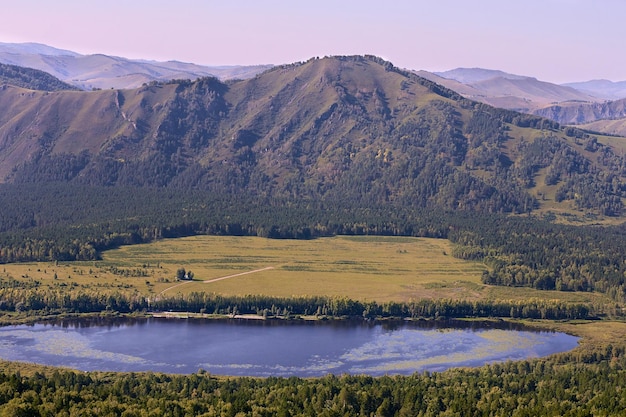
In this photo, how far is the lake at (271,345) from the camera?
466 feet

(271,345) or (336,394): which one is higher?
(336,394)

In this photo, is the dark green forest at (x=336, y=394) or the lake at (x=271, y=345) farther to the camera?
the lake at (x=271, y=345)

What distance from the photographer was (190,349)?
5930 inches

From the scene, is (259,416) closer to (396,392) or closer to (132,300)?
(396,392)

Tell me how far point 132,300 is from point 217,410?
76406mm

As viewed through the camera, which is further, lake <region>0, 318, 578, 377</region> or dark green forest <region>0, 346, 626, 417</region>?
lake <region>0, 318, 578, 377</region>

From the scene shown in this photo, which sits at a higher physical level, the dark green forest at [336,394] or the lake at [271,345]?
the dark green forest at [336,394]

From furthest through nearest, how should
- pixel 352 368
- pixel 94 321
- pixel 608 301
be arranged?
pixel 608 301
pixel 94 321
pixel 352 368

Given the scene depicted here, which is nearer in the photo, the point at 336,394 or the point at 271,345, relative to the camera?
the point at 336,394

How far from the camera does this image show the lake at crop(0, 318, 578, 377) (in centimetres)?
14200

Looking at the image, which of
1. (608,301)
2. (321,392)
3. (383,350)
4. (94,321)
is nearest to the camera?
(321,392)

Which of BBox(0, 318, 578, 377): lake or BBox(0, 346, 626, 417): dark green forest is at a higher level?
BBox(0, 346, 626, 417): dark green forest

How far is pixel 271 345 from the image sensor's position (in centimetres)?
15412

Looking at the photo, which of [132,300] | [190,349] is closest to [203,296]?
[132,300]
